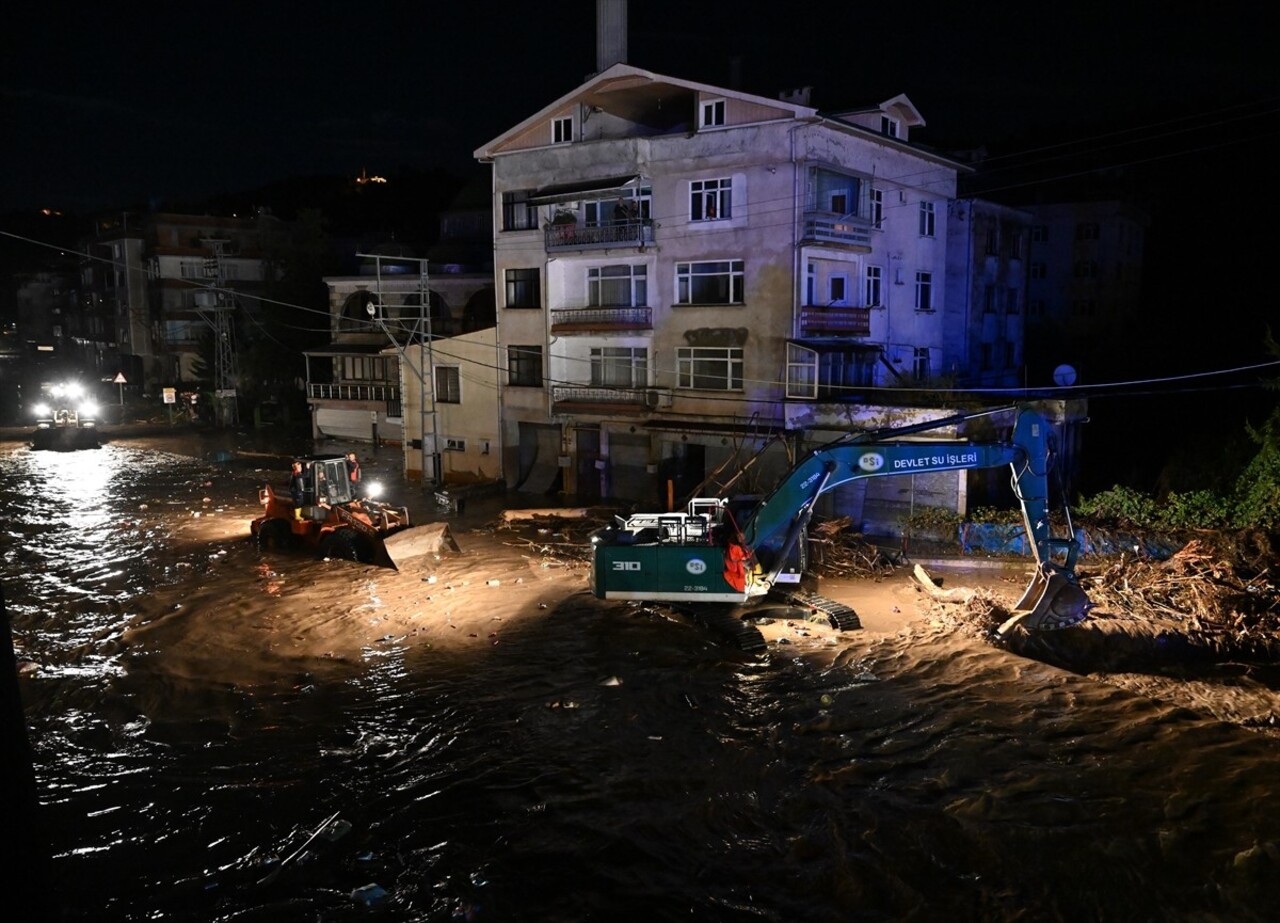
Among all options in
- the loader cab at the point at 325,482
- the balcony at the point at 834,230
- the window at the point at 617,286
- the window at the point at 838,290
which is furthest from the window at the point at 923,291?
the loader cab at the point at 325,482

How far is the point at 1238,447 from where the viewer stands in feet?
87.2

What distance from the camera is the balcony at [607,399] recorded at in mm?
32438

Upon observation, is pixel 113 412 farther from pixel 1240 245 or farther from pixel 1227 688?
pixel 1240 245

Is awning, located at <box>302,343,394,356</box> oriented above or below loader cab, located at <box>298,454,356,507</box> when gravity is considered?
above

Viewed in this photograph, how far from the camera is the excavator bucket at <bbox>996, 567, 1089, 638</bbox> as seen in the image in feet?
53.8

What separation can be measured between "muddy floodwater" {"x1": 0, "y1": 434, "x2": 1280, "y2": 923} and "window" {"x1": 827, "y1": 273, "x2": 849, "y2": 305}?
14.8 m

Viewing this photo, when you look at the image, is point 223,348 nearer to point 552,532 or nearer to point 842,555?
point 552,532

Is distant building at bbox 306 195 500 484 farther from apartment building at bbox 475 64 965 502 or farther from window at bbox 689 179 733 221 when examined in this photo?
window at bbox 689 179 733 221

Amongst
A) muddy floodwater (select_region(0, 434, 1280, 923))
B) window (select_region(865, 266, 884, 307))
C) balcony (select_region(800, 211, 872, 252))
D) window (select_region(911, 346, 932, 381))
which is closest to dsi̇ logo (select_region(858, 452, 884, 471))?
muddy floodwater (select_region(0, 434, 1280, 923))

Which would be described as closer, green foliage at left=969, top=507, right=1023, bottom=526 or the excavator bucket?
the excavator bucket

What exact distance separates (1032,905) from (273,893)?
Result: 8084 millimetres

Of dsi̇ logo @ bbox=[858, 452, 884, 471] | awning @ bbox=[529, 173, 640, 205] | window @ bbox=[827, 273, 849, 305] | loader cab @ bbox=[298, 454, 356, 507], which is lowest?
loader cab @ bbox=[298, 454, 356, 507]

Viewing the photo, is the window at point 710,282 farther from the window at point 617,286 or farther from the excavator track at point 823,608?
the excavator track at point 823,608

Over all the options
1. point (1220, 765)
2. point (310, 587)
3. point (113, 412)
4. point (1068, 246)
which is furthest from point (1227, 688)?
point (113, 412)
